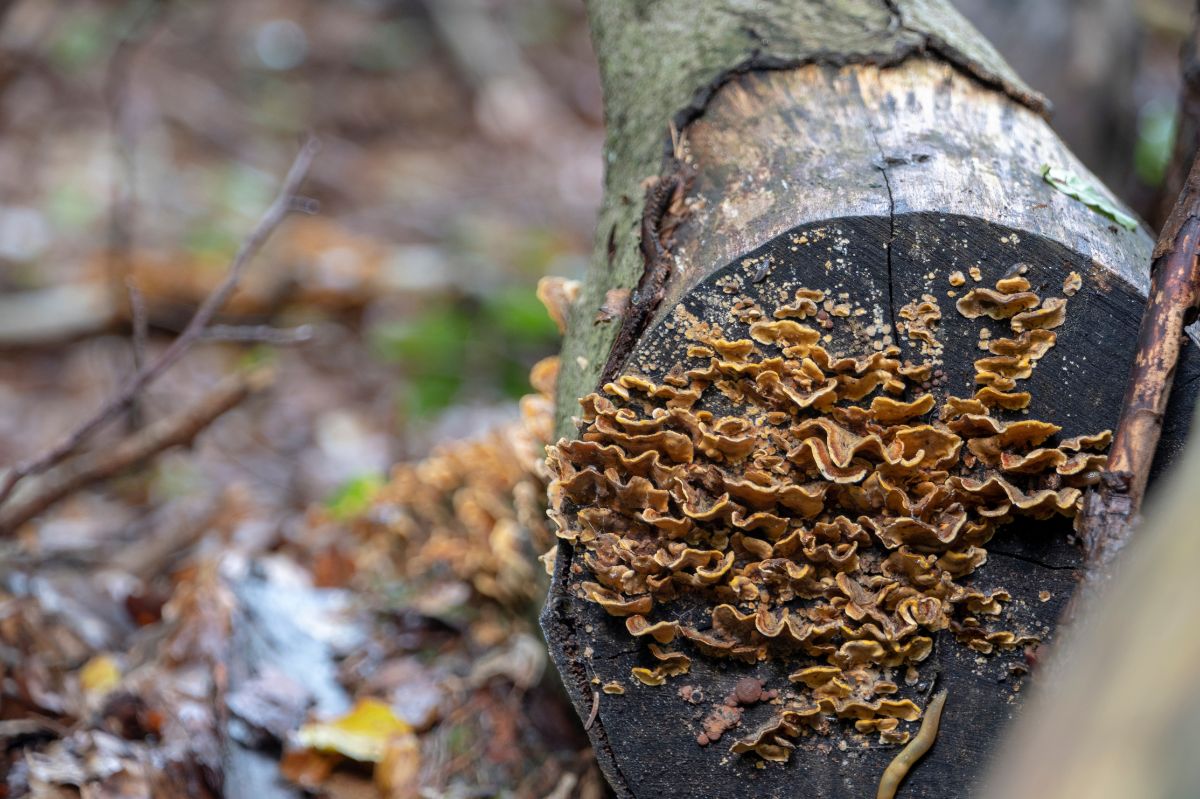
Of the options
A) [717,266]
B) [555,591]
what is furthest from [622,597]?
[717,266]

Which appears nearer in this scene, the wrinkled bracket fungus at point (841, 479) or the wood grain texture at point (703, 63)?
the wrinkled bracket fungus at point (841, 479)

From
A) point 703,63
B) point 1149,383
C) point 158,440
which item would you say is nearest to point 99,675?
point 158,440

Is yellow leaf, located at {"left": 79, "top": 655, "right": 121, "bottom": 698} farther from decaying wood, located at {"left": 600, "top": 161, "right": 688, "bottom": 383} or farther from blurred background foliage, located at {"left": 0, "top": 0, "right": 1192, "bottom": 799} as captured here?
decaying wood, located at {"left": 600, "top": 161, "right": 688, "bottom": 383}

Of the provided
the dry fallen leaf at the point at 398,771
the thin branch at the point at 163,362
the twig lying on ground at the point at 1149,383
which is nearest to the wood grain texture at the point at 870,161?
the twig lying on ground at the point at 1149,383

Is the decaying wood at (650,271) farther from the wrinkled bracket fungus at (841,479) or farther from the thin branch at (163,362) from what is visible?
the thin branch at (163,362)

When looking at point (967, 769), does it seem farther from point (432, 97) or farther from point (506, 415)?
point (432, 97)
